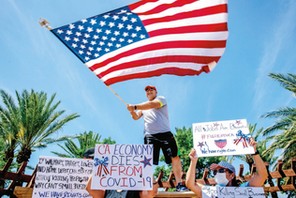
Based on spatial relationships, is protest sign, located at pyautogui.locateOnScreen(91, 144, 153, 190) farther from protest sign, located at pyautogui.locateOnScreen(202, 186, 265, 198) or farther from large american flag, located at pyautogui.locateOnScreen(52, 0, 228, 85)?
large american flag, located at pyautogui.locateOnScreen(52, 0, 228, 85)

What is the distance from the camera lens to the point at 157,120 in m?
4.96

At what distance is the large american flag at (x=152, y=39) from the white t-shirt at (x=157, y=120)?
0.68 metres

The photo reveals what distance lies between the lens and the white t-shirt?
4934 millimetres

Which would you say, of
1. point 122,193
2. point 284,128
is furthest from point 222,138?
point 284,128

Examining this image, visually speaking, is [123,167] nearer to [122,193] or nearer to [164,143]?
[122,193]

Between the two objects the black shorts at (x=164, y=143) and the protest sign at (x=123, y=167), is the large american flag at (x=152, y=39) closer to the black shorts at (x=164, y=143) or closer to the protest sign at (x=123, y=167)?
the black shorts at (x=164, y=143)

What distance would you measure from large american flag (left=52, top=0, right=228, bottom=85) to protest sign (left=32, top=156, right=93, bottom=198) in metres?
1.59

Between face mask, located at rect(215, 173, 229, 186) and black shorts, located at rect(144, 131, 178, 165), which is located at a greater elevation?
black shorts, located at rect(144, 131, 178, 165)

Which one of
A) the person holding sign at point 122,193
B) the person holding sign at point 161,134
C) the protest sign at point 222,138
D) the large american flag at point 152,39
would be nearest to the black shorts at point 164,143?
the person holding sign at point 161,134

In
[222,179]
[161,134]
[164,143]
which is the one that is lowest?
[222,179]

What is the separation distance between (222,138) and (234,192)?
119 cm

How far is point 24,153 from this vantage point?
61.8 feet

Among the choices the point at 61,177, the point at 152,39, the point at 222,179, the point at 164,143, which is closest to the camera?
the point at 222,179

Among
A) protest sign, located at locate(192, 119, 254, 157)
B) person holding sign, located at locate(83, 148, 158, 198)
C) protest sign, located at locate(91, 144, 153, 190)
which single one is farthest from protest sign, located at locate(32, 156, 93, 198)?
protest sign, located at locate(192, 119, 254, 157)
